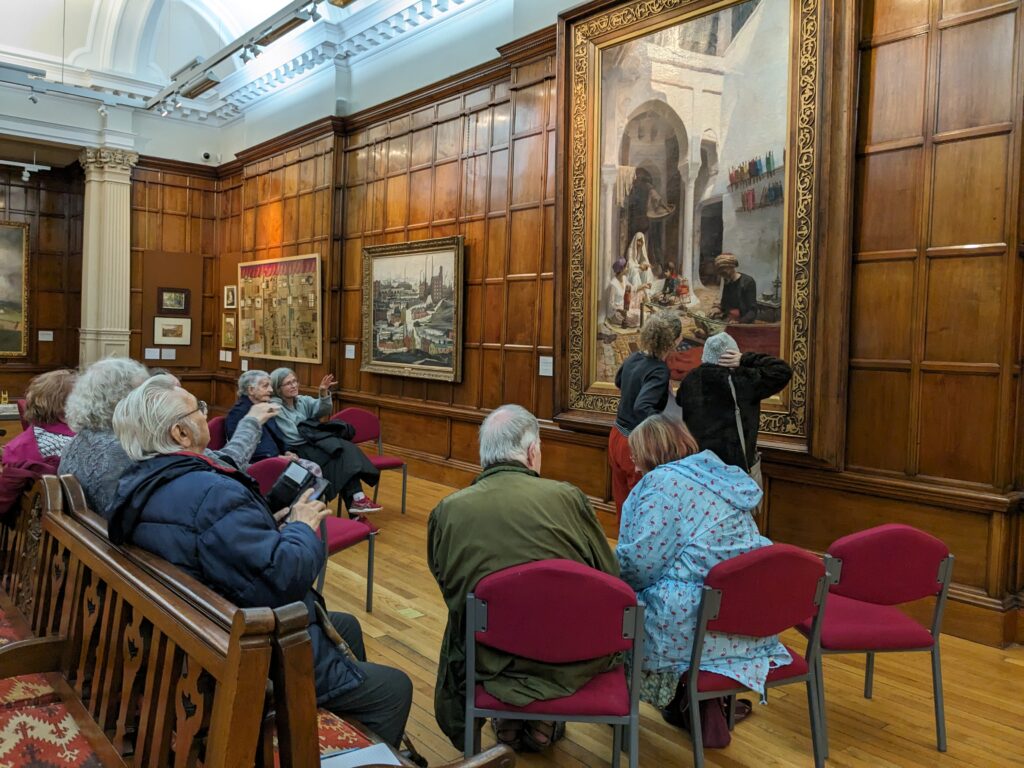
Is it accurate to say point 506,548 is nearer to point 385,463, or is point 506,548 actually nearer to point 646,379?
point 646,379

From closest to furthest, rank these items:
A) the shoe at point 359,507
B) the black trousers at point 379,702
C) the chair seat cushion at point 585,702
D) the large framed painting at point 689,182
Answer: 1. the black trousers at point 379,702
2. the chair seat cushion at point 585,702
3. the large framed painting at point 689,182
4. the shoe at point 359,507

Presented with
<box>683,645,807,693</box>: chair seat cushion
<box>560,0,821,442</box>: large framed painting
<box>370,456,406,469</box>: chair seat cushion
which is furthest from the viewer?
<box>370,456,406,469</box>: chair seat cushion

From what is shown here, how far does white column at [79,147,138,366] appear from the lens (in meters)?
11.0

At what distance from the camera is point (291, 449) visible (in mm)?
5641

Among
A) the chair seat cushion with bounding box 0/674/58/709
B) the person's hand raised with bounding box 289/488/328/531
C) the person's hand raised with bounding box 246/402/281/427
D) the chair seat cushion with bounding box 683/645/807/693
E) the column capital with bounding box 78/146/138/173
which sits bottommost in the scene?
the chair seat cushion with bounding box 683/645/807/693

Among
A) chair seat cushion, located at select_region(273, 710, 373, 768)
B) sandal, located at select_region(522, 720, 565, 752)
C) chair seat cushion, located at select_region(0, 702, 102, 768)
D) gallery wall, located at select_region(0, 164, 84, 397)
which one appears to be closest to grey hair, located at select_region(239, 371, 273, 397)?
sandal, located at select_region(522, 720, 565, 752)

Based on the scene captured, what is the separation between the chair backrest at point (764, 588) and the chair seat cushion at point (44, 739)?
5.69ft

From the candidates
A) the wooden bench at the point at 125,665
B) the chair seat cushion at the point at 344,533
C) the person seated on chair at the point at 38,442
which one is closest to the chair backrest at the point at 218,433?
the chair seat cushion at the point at 344,533

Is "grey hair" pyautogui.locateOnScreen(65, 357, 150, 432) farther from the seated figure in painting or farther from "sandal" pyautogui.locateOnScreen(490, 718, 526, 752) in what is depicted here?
the seated figure in painting

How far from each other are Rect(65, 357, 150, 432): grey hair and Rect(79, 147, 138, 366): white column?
30.6 ft

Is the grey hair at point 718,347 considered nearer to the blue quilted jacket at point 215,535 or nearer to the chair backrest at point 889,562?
the chair backrest at point 889,562

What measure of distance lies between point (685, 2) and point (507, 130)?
7.34 ft

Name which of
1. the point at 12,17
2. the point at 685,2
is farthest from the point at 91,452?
the point at 12,17

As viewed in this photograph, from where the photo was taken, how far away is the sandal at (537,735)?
2826 mm
